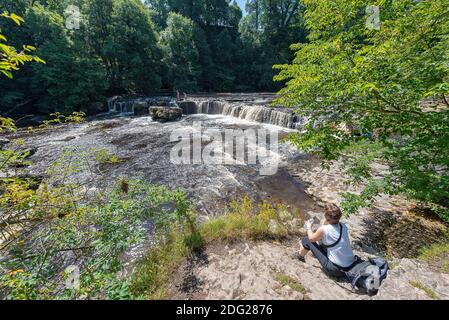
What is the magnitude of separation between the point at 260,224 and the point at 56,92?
2109 cm

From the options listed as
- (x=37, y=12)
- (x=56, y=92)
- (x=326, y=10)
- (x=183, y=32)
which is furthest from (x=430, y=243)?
(x=183, y=32)

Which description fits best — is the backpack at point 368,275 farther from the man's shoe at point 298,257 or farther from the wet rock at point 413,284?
the man's shoe at point 298,257

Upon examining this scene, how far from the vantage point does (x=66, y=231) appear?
254 centimetres

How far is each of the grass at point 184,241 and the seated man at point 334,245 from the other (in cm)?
70

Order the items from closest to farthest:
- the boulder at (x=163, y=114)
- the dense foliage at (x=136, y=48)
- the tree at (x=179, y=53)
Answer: the boulder at (x=163, y=114) < the dense foliage at (x=136, y=48) < the tree at (x=179, y=53)

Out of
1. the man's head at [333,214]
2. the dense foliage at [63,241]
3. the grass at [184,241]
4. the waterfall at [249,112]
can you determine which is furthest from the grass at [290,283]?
the waterfall at [249,112]

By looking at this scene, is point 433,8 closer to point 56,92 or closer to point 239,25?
point 56,92

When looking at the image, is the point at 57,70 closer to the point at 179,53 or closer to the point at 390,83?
the point at 179,53

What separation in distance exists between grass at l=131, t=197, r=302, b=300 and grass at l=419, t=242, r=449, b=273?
2.10m

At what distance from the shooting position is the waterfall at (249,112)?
13254 millimetres

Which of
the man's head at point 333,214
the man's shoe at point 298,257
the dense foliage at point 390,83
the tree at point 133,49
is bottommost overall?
the man's shoe at point 298,257

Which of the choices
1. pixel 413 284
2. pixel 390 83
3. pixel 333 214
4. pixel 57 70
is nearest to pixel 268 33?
pixel 57 70

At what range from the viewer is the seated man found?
2.87 metres

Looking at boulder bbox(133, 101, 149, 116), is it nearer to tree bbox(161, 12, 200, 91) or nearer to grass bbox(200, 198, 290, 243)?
tree bbox(161, 12, 200, 91)
